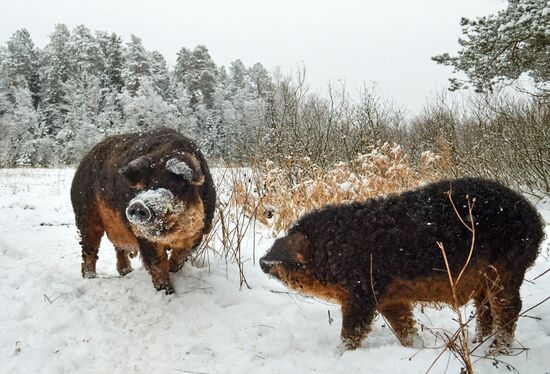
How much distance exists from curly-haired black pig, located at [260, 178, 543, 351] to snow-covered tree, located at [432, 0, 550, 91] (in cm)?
612

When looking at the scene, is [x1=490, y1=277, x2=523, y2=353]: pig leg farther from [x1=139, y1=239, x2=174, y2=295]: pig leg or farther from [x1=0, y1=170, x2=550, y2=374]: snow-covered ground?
[x1=139, y1=239, x2=174, y2=295]: pig leg

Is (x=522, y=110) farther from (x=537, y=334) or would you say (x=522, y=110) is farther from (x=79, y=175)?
(x=79, y=175)

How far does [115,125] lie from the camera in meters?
35.0

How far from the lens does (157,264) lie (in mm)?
3957

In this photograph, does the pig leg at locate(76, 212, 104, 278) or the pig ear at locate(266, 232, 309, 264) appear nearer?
the pig ear at locate(266, 232, 309, 264)

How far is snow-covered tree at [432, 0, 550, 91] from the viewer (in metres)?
7.42

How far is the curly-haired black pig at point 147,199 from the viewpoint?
3.50 meters

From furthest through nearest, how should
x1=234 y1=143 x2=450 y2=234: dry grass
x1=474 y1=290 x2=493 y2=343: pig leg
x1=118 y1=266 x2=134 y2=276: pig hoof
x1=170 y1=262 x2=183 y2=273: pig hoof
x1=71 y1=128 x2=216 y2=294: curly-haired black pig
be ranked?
x1=234 y1=143 x2=450 y2=234: dry grass, x1=118 y1=266 x2=134 y2=276: pig hoof, x1=170 y1=262 x2=183 y2=273: pig hoof, x1=71 y1=128 x2=216 y2=294: curly-haired black pig, x1=474 y1=290 x2=493 y2=343: pig leg

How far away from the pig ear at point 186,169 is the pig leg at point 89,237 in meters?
1.70

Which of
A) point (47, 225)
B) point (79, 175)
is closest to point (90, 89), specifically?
point (47, 225)

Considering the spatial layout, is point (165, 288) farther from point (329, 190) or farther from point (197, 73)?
point (197, 73)

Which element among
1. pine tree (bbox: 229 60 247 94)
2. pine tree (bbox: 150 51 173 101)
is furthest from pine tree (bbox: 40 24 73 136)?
pine tree (bbox: 229 60 247 94)

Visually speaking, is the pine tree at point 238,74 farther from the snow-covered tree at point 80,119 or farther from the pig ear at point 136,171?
the pig ear at point 136,171

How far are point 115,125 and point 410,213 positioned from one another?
35.8m
